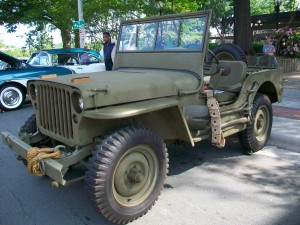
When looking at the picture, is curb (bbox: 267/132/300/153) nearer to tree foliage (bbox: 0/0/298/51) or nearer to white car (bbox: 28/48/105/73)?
white car (bbox: 28/48/105/73)

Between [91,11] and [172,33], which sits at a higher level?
[91,11]

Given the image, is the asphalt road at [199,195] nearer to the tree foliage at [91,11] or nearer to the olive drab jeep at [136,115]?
the olive drab jeep at [136,115]

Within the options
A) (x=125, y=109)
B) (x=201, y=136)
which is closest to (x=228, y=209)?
(x=201, y=136)

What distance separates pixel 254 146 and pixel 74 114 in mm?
2926

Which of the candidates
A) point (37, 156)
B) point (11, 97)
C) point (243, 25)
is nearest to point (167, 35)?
point (37, 156)

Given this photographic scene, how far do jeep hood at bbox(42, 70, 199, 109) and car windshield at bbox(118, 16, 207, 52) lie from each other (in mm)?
427

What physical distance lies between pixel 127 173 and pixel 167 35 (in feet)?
6.61

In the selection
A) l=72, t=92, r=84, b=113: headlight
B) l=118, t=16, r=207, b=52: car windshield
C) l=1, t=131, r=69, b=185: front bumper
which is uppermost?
l=118, t=16, r=207, b=52: car windshield

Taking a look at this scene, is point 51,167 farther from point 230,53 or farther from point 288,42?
point 288,42

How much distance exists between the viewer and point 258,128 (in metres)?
5.25

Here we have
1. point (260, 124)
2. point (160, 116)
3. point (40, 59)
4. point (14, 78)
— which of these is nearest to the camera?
point (160, 116)

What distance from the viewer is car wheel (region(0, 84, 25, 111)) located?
897cm

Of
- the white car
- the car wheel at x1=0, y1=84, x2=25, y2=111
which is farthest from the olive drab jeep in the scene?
the white car

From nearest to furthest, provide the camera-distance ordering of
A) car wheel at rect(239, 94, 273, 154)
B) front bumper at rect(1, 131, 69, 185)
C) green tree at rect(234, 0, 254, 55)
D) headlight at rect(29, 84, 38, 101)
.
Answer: front bumper at rect(1, 131, 69, 185) < headlight at rect(29, 84, 38, 101) < car wheel at rect(239, 94, 273, 154) < green tree at rect(234, 0, 254, 55)
